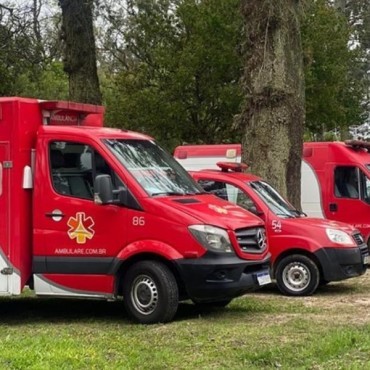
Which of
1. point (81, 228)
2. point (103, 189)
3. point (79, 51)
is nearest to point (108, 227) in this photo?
point (81, 228)

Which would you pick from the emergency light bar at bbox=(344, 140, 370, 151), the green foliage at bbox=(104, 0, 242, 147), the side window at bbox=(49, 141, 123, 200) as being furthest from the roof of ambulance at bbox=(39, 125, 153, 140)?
the green foliage at bbox=(104, 0, 242, 147)

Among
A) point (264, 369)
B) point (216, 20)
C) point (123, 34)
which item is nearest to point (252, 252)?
point (264, 369)

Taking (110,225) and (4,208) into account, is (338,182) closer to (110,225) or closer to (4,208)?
(110,225)

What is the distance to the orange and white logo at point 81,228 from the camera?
9.18m

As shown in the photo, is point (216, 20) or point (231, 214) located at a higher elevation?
point (216, 20)

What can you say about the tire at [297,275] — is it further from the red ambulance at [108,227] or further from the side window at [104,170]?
the side window at [104,170]

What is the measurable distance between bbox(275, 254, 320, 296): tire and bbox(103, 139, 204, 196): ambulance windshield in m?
2.33

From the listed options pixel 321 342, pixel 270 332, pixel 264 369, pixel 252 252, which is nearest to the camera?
pixel 264 369

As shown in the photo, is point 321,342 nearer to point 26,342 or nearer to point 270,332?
point 270,332

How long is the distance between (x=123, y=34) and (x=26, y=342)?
890 inches

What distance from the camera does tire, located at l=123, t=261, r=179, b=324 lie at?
879 cm

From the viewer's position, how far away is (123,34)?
95.9 feet

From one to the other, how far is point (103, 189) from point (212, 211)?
128 cm

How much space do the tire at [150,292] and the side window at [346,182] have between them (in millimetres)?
7923
